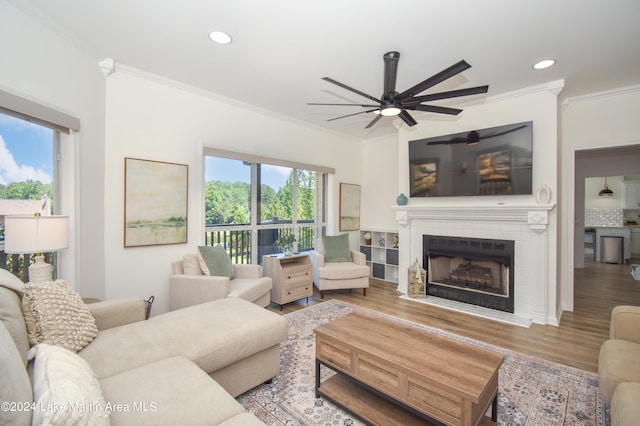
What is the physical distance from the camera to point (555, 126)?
3398 mm

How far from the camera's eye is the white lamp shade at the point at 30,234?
6.18 feet

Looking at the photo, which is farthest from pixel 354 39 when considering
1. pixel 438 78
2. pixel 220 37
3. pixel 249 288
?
pixel 249 288

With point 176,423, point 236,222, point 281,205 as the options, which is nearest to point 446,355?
point 176,423

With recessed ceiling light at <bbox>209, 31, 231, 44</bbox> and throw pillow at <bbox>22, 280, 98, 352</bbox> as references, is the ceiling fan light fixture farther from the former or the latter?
throw pillow at <bbox>22, 280, 98, 352</bbox>

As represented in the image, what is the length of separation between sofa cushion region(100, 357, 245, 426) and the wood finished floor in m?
2.38

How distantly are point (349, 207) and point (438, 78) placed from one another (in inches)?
140

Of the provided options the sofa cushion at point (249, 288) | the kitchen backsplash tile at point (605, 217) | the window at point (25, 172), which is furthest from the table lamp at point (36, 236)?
the kitchen backsplash tile at point (605, 217)

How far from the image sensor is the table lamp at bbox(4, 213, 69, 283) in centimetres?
188

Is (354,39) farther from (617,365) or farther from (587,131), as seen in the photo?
(587,131)

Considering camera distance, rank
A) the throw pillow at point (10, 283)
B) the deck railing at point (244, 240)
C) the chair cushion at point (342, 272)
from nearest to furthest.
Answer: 1. the throw pillow at point (10, 283)
2. the deck railing at point (244, 240)
3. the chair cushion at point (342, 272)

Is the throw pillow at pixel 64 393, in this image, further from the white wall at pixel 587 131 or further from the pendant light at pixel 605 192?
the pendant light at pixel 605 192

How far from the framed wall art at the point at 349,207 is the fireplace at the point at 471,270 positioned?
1534 millimetres

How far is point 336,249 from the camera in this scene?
4789 millimetres

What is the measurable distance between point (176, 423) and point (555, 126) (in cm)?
440
